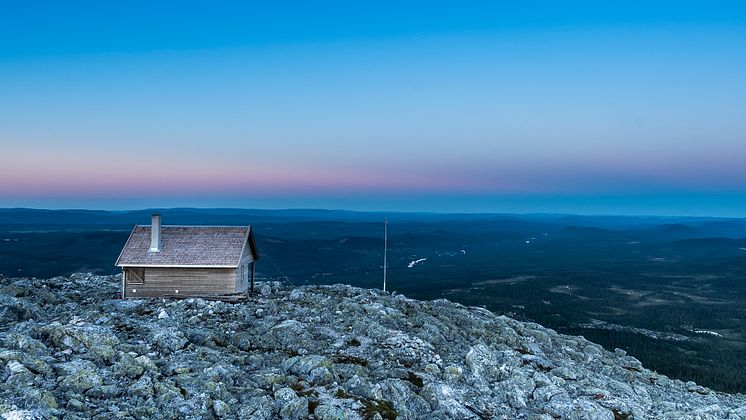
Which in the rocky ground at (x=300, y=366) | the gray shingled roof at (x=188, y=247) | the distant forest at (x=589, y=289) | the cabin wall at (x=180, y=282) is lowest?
the distant forest at (x=589, y=289)

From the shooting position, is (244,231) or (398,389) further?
(244,231)

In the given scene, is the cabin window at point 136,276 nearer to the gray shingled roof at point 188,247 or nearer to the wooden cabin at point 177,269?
the wooden cabin at point 177,269

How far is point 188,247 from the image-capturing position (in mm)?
36812

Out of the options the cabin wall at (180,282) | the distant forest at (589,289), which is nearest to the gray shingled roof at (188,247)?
the cabin wall at (180,282)

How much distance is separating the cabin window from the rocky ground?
2445mm

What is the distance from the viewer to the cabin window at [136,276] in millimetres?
35938

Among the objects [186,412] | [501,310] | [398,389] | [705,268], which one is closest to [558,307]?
[501,310]

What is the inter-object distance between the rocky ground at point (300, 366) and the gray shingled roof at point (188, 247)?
3524 mm

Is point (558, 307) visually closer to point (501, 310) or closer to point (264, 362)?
point (501, 310)

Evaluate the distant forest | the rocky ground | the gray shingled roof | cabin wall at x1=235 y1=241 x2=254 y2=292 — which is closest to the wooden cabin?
the gray shingled roof

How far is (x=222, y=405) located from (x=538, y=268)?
16824 cm

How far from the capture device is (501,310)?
309 feet

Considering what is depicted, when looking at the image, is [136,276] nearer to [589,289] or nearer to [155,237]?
[155,237]

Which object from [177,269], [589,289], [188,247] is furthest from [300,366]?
[589,289]
